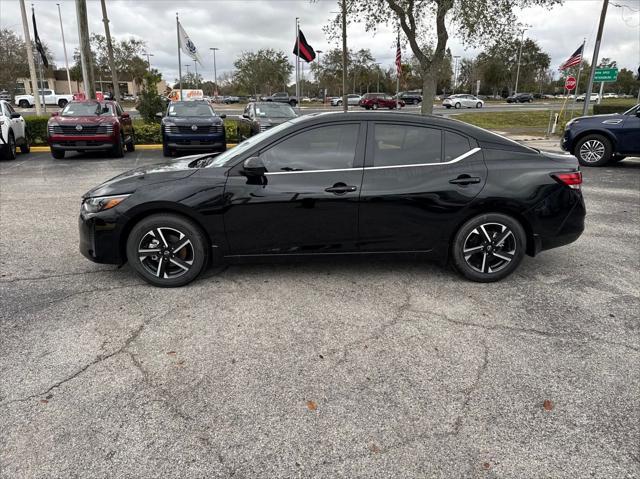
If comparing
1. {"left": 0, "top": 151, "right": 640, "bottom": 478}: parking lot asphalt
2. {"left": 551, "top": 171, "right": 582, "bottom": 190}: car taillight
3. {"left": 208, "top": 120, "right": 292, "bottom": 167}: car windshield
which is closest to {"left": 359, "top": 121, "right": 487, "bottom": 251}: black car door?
{"left": 0, "top": 151, "right": 640, "bottom": 478}: parking lot asphalt

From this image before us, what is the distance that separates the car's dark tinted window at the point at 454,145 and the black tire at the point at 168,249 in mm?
2343

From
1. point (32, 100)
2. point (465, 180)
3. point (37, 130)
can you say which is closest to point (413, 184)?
point (465, 180)

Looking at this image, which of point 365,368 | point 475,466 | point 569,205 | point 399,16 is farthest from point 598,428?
point 399,16

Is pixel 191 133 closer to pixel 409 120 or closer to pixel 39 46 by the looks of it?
pixel 409 120

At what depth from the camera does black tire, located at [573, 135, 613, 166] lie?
1169 cm

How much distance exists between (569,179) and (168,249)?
3742 millimetres

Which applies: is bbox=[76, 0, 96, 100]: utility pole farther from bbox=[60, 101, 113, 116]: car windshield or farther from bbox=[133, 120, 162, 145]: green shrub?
bbox=[60, 101, 113, 116]: car windshield

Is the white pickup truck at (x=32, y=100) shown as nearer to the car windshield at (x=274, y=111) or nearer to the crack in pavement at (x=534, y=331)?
the car windshield at (x=274, y=111)

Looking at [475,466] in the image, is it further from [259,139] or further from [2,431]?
[259,139]

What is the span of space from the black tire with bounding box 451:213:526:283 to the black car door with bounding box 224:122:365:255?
103cm

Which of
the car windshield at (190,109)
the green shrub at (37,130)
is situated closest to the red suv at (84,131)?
the car windshield at (190,109)

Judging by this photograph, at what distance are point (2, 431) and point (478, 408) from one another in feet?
8.46

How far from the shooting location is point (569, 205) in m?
4.48

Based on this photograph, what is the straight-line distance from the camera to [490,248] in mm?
4441
